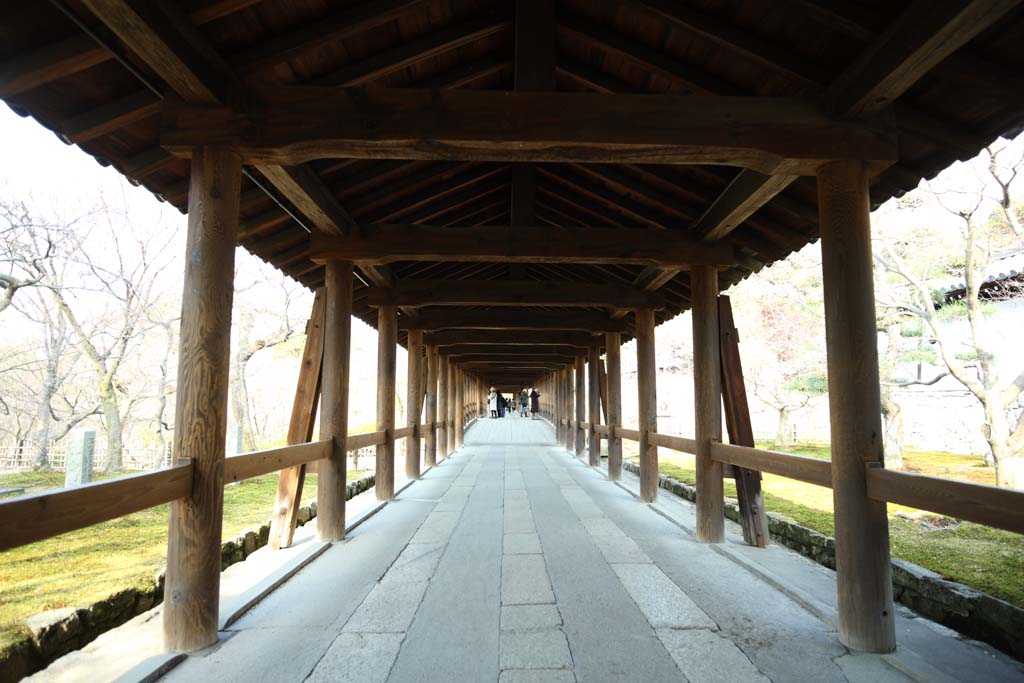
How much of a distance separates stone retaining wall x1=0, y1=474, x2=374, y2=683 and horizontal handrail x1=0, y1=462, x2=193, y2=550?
1105mm

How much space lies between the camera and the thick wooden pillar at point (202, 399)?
2.83 meters

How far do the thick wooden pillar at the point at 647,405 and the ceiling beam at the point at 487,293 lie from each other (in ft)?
1.09

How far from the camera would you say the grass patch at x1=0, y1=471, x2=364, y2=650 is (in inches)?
167

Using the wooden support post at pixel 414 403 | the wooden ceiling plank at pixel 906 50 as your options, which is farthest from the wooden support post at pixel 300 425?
the wooden ceiling plank at pixel 906 50

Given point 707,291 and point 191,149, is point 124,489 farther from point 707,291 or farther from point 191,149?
point 707,291

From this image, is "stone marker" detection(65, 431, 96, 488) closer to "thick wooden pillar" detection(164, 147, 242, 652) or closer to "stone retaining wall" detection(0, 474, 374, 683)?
"stone retaining wall" detection(0, 474, 374, 683)

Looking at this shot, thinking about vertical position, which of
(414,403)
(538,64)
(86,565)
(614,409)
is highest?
(538,64)

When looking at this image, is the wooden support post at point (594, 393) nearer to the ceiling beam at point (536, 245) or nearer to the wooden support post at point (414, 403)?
the wooden support post at point (414, 403)

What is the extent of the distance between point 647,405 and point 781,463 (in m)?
3.41

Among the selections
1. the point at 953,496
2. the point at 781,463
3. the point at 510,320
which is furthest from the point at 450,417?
the point at 953,496

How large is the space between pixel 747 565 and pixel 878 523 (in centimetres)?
154

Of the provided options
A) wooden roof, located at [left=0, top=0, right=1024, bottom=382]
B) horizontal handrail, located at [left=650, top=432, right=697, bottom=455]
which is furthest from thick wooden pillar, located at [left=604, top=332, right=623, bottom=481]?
wooden roof, located at [left=0, top=0, right=1024, bottom=382]

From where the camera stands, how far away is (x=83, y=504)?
215 centimetres

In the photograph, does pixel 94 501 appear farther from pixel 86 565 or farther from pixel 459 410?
pixel 459 410
